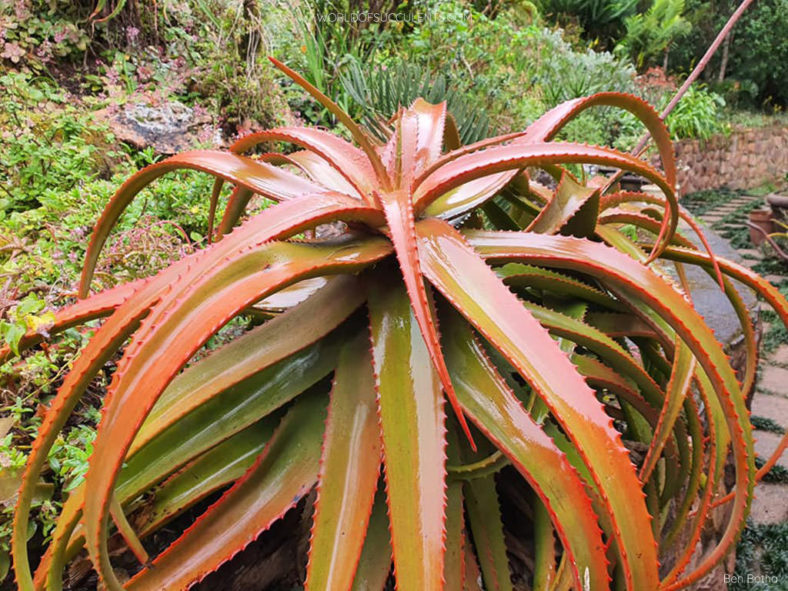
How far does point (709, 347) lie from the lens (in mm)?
756

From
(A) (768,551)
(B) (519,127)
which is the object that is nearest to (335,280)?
(A) (768,551)

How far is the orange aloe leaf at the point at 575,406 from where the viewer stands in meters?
0.55

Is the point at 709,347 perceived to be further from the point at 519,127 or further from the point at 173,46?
the point at 519,127

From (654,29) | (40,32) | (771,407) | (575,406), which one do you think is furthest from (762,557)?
(654,29)

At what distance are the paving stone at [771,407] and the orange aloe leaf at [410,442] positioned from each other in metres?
2.99

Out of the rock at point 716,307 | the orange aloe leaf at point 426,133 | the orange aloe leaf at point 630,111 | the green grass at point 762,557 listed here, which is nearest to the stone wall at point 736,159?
the rock at point 716,307

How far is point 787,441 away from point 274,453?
0.77 metres

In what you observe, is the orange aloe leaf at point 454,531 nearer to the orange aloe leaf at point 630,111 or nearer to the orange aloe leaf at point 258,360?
the orange aloe leaf at point 258,360

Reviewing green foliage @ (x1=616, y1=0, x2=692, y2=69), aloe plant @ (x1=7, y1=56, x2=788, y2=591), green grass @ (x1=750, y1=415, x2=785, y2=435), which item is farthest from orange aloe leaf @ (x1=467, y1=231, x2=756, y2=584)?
green foliage @ (x1=616, y1=0, x2=692, y2=69)

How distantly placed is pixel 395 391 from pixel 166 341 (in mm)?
275

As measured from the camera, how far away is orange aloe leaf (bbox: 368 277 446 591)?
1.85 ft

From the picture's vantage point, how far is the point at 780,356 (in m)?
3.82

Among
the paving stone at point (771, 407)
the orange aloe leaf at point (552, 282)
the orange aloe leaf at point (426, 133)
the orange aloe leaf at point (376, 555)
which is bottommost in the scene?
the paving stone at point (771, 407)

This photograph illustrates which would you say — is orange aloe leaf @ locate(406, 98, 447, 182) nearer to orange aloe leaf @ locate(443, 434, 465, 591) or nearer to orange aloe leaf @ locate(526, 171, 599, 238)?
orange aloe leaf @ locate(526, 171, 599, 238)
